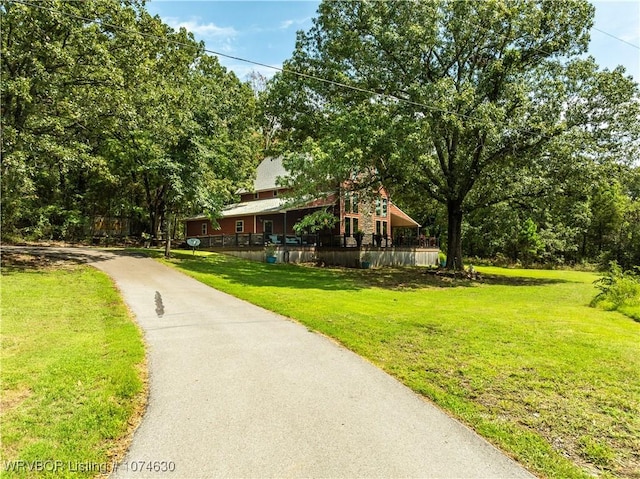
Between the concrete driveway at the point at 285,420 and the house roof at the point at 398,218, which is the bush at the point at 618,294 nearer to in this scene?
the concrete driveway at the point at 285,420

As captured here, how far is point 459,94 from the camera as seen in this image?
1697 cm

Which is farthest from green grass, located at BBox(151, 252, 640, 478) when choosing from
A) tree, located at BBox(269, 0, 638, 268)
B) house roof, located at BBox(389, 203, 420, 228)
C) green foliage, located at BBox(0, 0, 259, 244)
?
house roof, located at BBox(389, 203, 420, 228)

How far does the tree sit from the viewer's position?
56.9 feet

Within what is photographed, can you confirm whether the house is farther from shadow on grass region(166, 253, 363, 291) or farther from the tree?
the tree

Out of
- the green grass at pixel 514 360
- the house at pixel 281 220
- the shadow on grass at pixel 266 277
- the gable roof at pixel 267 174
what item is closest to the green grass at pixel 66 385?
the green grass at pixel 514 360

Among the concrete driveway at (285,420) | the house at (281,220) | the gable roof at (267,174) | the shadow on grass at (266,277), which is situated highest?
the gable roof at (267,174)

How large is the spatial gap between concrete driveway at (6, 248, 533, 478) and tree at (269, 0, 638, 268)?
11.8 metres

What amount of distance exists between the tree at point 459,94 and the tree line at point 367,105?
0.07 meters

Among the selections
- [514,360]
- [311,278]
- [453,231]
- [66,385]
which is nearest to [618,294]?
[514,360]

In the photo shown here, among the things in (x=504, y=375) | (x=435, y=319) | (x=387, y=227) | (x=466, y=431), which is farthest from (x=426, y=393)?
(x=387, y=227)

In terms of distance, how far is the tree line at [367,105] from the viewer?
1480 cm

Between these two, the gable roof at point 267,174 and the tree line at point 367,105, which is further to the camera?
the gable roof at point 267,174

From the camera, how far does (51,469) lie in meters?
3.16

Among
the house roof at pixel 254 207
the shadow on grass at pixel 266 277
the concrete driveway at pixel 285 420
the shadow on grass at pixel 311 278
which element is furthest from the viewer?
the house roof at pixel 254 207
